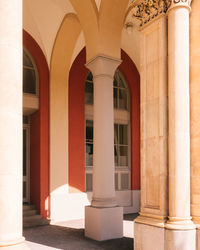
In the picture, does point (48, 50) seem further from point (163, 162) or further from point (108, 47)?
point (163, 162)

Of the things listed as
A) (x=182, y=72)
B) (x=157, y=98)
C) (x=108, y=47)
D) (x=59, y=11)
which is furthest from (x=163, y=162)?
(x=59, y=11)

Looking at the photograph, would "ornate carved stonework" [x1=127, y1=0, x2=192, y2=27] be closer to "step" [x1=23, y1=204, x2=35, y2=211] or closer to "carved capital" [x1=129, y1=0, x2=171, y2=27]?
"carved capital" [x1=129, y1=0, x2=171, y2=27]

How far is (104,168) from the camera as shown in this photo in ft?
25.0

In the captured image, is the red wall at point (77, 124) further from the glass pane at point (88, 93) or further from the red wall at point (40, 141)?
the red wall at point (40, 141)

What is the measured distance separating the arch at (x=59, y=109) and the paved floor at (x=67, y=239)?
177 cm

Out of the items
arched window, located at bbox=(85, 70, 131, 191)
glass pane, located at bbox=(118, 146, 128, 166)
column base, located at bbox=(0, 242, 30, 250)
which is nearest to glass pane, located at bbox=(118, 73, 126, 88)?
arched window, located at bbox=(85, 70, 131, 191)

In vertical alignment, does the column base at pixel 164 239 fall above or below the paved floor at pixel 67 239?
above

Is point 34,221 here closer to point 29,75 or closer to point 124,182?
point 124,182

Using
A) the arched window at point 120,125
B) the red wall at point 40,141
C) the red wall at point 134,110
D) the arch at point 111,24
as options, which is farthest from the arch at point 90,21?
the red wall at point 134,110

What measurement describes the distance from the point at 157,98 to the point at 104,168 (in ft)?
9.34

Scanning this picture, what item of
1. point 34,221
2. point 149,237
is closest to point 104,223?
point 149,237

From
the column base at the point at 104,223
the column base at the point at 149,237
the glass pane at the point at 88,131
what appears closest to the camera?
the column base at the point at 149,237

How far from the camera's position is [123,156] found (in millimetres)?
12836

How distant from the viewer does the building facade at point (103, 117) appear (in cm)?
374
